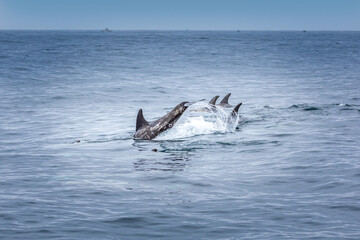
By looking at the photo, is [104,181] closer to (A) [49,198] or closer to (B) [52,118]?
(A) [49,198]

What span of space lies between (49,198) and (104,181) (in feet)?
6.18

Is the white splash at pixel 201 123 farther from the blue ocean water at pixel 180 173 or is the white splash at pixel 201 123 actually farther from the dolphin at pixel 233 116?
the blue ocean water at pixel 180 173

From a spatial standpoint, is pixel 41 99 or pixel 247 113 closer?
pixel 247 113

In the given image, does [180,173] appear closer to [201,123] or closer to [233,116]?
[201,123]

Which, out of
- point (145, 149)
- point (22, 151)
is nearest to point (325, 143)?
point (145, 149)

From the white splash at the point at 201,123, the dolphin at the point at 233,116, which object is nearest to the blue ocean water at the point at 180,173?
the white splash at the point at 201,123

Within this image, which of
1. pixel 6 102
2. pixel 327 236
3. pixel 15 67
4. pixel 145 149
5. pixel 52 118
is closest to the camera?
pixel 327 236

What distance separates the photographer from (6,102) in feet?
111

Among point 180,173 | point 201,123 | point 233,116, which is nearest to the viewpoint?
point 180,173

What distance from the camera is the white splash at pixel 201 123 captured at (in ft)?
70.5

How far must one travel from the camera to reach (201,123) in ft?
78.1

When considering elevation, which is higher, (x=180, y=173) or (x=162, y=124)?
(x=162, y=124)

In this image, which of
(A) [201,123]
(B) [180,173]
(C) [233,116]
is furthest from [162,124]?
(B) [180,173]

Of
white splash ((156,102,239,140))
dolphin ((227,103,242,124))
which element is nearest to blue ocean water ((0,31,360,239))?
white splash ((156,102,239,140))
